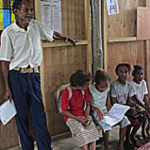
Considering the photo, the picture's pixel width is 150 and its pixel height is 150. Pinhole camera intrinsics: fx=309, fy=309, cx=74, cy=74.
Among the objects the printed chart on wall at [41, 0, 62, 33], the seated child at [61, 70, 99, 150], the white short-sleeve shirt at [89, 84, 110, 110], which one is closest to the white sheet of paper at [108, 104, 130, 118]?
the white short-sleeve shirt at [89, 84, 110, 110]

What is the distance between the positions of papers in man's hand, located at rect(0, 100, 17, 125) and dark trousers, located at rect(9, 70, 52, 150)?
0.15 feet

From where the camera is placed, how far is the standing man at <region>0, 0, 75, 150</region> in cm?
334

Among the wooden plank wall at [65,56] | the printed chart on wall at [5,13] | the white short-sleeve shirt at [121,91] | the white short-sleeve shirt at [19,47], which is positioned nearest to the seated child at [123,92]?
the white short-sleeve shirt at [121,91]

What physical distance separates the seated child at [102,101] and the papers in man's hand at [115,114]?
6cm

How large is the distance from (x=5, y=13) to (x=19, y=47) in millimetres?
539

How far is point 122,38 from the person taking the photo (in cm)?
479

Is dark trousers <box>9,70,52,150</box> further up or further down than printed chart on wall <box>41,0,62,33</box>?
further down

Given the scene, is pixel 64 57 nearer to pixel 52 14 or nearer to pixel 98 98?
pixel 52 14

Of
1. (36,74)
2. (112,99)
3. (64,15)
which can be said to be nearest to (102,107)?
(112,99)

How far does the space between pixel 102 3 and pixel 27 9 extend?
4.99 ft

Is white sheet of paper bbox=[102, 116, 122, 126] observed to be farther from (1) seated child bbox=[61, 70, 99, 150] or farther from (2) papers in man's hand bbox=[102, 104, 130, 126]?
(1) seated child bbox=[61, 70, 99, 150]

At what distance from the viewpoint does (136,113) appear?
399cm

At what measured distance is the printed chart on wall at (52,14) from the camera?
393cm

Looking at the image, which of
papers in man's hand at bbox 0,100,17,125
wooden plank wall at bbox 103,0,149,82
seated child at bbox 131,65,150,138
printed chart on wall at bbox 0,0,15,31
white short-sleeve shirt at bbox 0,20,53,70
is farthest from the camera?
wooden plank wall at bbox 103,0,149,82
